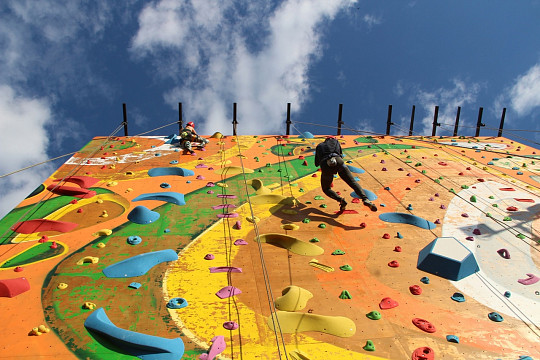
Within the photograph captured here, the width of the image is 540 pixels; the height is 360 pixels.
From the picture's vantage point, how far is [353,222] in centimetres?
651

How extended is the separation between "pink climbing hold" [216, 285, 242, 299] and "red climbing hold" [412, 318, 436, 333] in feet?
6.12

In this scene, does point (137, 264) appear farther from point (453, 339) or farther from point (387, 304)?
point (453, 339)

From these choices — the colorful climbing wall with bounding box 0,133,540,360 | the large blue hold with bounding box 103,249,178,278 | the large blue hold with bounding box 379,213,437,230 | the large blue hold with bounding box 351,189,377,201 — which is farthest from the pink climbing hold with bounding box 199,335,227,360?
the large blue hold with bounding box 351,189,377,201

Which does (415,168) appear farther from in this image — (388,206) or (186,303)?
(186,303)

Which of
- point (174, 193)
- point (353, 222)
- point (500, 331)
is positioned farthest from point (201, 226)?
point (500, 331)

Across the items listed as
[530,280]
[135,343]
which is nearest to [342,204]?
[530,280]

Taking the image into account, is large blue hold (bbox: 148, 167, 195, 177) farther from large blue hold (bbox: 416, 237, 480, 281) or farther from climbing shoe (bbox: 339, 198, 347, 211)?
large blue hold (bbox: 416, 237, 480, 281)

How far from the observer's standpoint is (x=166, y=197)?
7.13 meters

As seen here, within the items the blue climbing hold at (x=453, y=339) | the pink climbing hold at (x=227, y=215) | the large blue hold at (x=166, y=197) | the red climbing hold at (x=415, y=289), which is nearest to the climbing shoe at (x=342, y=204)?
the pink climbing hold at (x=227, y=215)

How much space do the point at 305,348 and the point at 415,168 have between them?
20.0 ft

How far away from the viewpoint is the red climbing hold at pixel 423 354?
152 inches

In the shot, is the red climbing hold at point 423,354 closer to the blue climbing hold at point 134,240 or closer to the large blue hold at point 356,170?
the blue climbing hold at point 134,240

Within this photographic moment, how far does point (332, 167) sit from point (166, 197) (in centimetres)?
278

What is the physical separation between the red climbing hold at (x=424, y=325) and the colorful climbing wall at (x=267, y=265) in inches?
0.6
